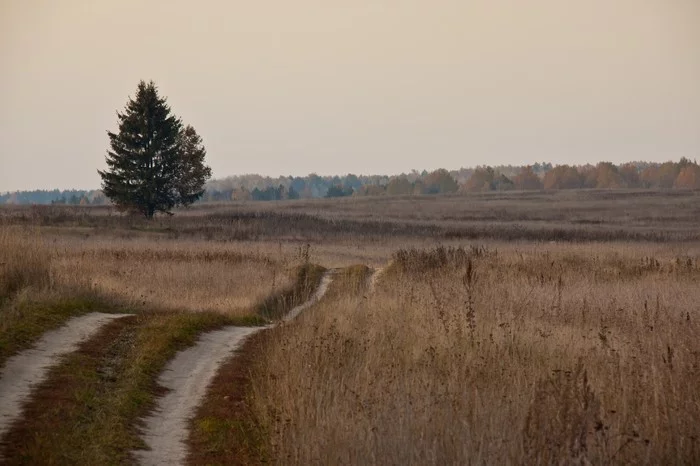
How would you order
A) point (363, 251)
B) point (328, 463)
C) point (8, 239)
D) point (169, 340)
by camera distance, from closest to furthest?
1. point (328, 463)
2. point (169, 340)
3. point (8, 239)
4. point (363, 251)

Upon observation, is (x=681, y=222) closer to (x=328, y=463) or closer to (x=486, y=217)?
(x=486, y=217)

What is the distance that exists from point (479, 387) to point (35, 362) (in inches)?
256

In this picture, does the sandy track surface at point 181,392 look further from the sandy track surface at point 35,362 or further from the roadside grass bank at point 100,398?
the sandy track surface at point 35,362

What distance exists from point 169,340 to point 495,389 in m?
7.00

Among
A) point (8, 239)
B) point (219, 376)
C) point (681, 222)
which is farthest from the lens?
point (681, 222)

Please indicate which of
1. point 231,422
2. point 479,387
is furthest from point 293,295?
point 479,387

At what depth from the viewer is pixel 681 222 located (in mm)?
81875

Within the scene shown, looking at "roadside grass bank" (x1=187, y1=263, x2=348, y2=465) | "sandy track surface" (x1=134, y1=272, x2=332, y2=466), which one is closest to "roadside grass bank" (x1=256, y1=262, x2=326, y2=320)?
"sandy track surface" (x1=134, y1=272, x2=332, y2=466)

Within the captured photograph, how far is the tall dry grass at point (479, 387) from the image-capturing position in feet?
28.3

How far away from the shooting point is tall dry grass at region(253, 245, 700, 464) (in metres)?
8.62

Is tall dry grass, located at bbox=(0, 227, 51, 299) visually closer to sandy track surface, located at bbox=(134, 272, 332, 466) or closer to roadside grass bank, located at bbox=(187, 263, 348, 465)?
sandy track surface, located at bbox=(134, 272, 332, 466)

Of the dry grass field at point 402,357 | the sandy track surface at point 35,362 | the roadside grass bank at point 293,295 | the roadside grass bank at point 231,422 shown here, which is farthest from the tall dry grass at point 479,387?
the roadside grass bank at point 293,295

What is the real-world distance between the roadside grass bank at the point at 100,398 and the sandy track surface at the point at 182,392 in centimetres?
16

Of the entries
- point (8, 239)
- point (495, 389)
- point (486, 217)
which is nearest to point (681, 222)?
point (486, 217)
